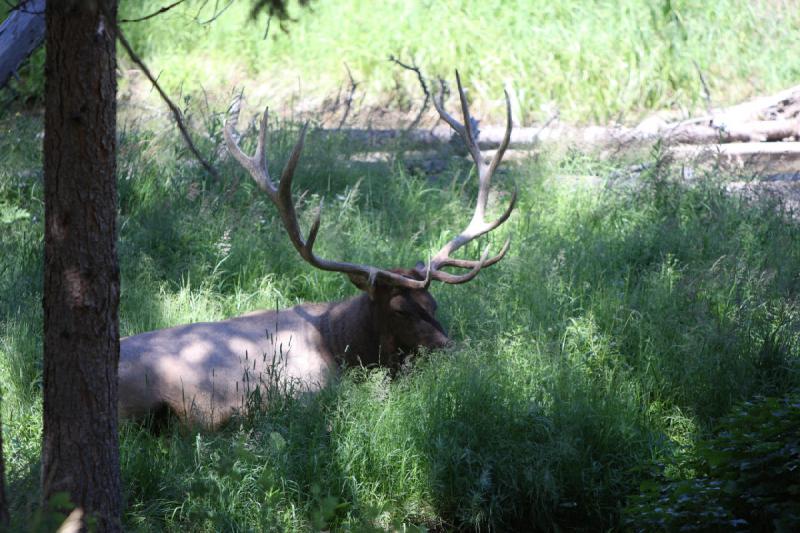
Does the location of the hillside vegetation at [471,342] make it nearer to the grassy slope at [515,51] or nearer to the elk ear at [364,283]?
the elk ear at [364,283]

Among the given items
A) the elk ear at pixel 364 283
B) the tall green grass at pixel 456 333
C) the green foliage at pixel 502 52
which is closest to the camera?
the tall green grass at pixel 456 333

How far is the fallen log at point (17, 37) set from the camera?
7.09 m

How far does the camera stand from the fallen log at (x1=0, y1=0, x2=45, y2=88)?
23.2 feet

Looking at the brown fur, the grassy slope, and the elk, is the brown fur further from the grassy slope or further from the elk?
the grassy slope

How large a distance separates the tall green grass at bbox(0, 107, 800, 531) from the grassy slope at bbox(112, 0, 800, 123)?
378 centimetres

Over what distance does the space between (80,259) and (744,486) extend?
108 inches

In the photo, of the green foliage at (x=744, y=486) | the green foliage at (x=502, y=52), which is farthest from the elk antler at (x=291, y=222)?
the green foliage at (x=502, y=52)

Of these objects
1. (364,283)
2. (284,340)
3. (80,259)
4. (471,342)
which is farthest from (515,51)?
(80,259)

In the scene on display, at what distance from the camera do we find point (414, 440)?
5152 millimetres

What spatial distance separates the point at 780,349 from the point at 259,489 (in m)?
3.24

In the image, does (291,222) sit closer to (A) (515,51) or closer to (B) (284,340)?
(B) (284,340)

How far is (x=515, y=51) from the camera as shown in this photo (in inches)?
522

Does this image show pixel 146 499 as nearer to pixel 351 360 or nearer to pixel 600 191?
pixel 351 360

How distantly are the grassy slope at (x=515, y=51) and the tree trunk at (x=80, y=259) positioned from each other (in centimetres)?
859
